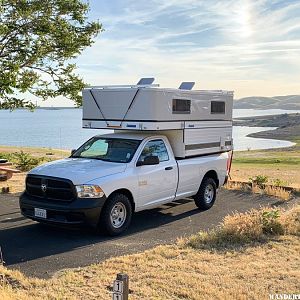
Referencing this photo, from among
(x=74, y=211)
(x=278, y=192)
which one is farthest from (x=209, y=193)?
(x=74, y=211)

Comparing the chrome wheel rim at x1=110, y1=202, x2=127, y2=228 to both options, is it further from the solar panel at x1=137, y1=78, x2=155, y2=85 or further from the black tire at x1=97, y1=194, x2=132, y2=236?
the solar panel at x1=137, y1=78, x2=155, y2=85

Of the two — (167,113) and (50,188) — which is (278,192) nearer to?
(167,113)

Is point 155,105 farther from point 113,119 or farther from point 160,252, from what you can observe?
point 160,252

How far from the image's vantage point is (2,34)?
13852 millimetres

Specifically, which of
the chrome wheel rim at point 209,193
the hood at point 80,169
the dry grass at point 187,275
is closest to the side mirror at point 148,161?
the hood at point 80,169

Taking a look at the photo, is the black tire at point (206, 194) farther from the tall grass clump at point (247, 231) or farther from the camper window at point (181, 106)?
the tall grass clump at point (247, 231)

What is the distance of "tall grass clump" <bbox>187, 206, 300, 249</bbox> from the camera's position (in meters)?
7.41

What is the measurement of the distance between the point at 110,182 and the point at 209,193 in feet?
11.8

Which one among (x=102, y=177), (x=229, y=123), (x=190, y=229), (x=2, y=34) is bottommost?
(x=190, y=229)

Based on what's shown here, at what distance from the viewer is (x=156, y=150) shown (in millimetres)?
9703

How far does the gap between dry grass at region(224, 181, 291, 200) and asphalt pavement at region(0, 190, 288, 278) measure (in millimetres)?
1193

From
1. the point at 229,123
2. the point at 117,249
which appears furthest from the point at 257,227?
the point at 229,123

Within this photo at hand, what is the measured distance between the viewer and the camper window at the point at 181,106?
32.1ft

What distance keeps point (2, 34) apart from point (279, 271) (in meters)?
10.9
